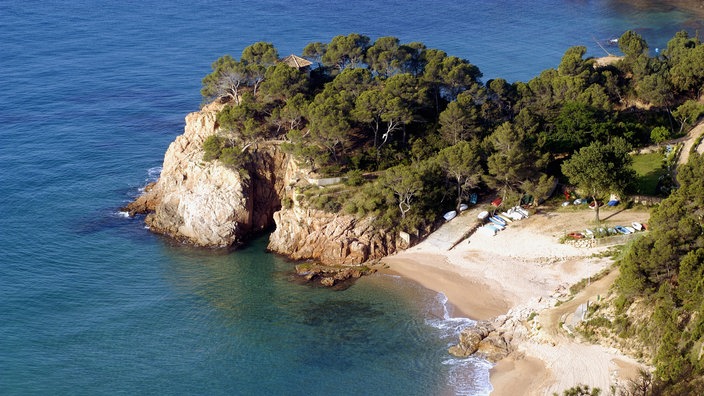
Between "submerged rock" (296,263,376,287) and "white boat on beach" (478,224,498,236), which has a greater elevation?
"white boat on beach" (478,224,498,236)

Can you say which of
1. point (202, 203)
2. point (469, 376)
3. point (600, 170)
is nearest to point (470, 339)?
point (469, 376)

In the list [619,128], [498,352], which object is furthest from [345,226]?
[619,128]

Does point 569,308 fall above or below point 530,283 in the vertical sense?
above

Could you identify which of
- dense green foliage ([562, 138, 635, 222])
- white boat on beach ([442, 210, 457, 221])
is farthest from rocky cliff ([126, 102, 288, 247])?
dense green foliage ([562, 138, 635, 222])

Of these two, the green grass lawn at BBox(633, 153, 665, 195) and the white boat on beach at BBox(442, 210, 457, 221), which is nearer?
the white boat on beach at BBox(442, 210, 457, 221)

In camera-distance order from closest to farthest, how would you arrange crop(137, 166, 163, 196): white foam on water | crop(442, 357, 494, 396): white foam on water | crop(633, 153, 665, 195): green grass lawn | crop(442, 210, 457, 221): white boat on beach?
1. crop(442, 357, 494, 396): white foam on water
2. crop(442, 210, 457, 221): white boat on beach
3. crop(633, 153, 665, 195): green grass lawn
4. crop(137, 166, 163, 196): white foam on water

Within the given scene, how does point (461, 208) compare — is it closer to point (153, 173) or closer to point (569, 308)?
point (569, 308)

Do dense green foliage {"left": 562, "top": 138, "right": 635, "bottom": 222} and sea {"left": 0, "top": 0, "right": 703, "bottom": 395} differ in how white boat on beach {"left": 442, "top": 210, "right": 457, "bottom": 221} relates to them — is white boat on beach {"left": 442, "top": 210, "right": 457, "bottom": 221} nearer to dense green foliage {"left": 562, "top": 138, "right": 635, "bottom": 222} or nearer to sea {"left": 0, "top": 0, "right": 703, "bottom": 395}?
sea {"left": 0, "top": 0, "right": 703, "bottom": 395}
